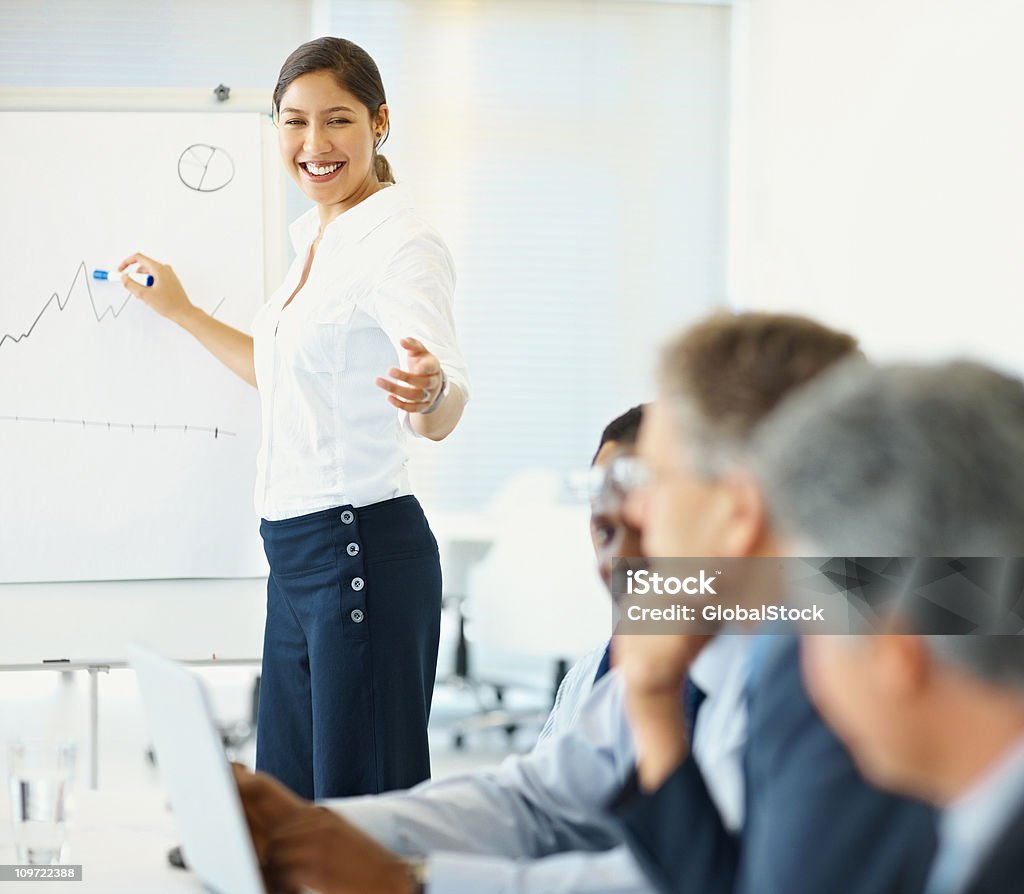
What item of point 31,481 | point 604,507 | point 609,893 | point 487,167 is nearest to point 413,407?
point 604,507

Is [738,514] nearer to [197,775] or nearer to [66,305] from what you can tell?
[197,775]

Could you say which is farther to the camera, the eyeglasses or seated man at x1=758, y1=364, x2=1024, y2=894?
the eyeglasses

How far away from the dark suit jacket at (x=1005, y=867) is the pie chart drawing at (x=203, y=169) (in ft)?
7.03

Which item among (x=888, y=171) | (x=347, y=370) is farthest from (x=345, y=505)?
(x=888, y=171)

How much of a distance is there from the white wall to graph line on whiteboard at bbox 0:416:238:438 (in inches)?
52.9

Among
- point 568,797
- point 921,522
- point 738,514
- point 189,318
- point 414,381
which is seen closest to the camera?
point 921,522

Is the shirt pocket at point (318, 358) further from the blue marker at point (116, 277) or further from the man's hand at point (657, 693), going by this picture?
the man's hand at point (657, 693)

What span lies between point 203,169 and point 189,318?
332 millimetres

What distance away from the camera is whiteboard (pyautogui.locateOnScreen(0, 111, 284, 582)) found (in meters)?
2.31

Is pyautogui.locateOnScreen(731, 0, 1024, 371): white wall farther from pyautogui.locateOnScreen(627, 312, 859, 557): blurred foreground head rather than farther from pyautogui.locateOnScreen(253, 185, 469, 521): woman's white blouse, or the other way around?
pyautogui.locateOnScreen(627, 312, 859, 557): blurred foreground head

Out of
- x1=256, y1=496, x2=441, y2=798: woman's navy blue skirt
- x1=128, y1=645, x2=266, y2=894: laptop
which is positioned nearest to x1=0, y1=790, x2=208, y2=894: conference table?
x1=128, y1=645, x2=266, y2=894: laptop

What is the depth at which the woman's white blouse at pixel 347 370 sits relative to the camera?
5.85 feet

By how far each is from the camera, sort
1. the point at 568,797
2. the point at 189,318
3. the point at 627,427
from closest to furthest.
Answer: the point at 568,797 < the point at 627,427 < the point at 189,318

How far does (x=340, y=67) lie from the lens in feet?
Result: 6.19
